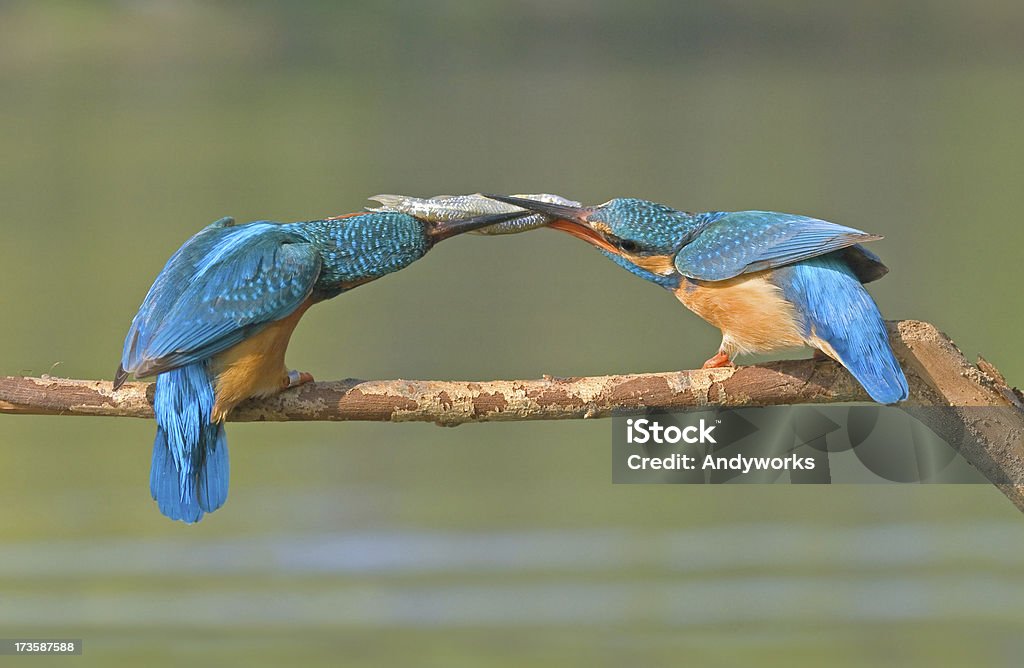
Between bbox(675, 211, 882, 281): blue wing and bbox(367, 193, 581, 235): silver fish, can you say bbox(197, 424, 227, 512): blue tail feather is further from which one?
bbox(675, 211, 882, 281): blue wing

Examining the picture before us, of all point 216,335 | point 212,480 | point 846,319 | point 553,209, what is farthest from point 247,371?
point 846,319

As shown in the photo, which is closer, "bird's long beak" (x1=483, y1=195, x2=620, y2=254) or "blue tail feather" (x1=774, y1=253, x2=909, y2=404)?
"blue tail feather" (x1=774, y1=253, x2=909, y2=404)

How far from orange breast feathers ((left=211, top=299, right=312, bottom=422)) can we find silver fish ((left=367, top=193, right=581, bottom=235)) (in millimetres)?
377

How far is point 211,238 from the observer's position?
2.41 m

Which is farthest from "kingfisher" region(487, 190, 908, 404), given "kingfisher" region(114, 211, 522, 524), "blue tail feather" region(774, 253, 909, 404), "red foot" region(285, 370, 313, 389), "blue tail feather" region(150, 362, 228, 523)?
"blue tail feather" region(150, 362, 228, 523)

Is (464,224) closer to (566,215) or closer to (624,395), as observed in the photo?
(566,215)

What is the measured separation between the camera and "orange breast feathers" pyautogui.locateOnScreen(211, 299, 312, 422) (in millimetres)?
2242

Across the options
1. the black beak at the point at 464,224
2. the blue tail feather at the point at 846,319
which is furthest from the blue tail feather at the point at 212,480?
the blue tail feather at the point at 846,319

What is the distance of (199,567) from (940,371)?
3668 mm

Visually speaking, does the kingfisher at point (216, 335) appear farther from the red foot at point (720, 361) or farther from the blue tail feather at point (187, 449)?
the red foot at point (720, 361)

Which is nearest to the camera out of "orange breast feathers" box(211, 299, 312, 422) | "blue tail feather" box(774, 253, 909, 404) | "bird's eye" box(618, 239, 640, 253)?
"blue tail feather" box(774, 253, 909, 404)

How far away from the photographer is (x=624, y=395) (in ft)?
7.29

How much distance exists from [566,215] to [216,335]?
2.29 feet

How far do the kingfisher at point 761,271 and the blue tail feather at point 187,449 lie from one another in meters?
0.68
